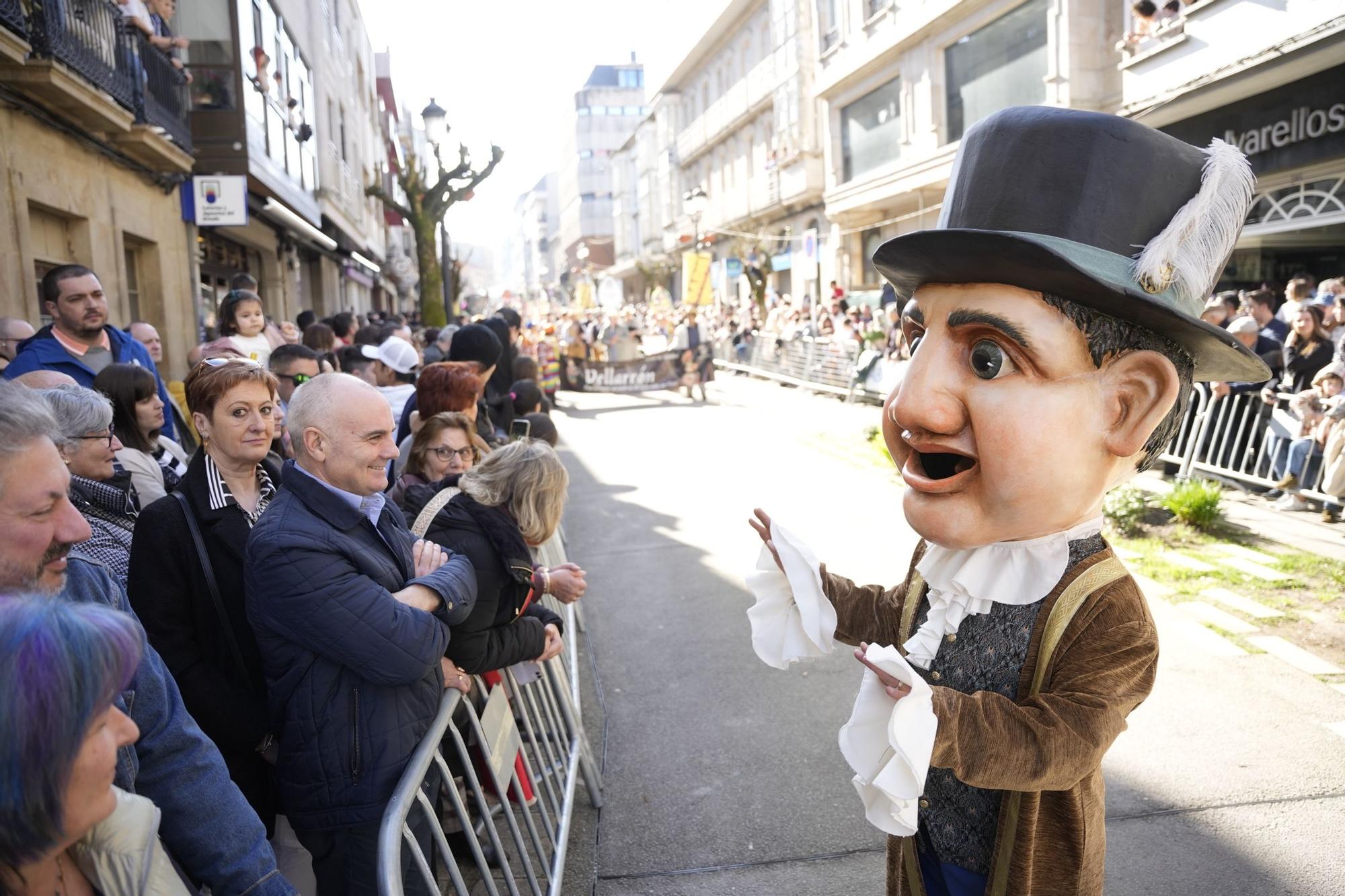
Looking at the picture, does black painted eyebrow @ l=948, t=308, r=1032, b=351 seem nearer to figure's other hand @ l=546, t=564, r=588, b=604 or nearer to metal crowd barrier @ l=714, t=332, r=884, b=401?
figure's other hand @ l=546, t=564, r=588, b=604

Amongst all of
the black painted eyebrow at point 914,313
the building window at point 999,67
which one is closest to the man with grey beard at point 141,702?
the black painted eyebrow at point 914,313

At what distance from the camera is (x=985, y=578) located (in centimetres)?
187

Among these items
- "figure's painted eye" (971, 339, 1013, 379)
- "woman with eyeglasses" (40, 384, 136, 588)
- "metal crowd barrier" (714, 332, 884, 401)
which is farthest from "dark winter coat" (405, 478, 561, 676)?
"metal crowd barrier" (714, 332, 884, 401)

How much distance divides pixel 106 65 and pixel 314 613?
26.2 feet

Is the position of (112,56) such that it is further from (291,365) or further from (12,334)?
(291,365)

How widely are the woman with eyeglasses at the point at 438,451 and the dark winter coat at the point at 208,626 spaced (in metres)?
1.45

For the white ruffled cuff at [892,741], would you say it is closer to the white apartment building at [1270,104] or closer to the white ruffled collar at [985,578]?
the white ruffled collar at [985,578]

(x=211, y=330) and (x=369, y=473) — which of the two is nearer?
(x=369, y=473)

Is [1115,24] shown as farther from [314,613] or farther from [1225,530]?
[314,613]

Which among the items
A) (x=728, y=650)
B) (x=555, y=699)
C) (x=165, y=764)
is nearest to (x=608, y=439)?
(x=728, y=650)

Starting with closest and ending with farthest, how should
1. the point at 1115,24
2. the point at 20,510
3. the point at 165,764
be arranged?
the point at 20,510
the point at 165,764
the point at 1115,24

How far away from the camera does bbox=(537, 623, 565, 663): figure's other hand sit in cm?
318

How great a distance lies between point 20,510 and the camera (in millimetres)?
1609

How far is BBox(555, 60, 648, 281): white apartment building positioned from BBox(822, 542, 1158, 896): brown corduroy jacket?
79502 mm
